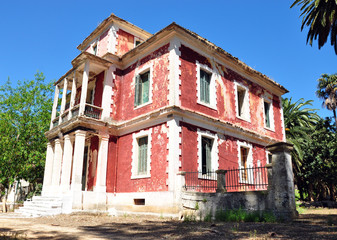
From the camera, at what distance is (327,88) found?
1163 inches

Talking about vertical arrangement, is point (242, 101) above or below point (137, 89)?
above

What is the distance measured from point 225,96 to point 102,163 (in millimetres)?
7759

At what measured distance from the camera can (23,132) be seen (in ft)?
72.2

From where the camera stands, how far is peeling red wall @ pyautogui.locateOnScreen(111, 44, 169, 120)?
13.8 metres

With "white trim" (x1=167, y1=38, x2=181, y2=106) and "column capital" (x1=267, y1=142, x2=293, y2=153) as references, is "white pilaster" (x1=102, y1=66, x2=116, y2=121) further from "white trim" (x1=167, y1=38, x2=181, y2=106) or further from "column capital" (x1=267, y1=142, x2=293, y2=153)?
"column capital" (x1=267, y1=142, x2=293, y2=153)

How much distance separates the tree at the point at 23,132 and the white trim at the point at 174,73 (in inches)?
531

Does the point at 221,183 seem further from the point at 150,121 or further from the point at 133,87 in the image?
the point at 133,87

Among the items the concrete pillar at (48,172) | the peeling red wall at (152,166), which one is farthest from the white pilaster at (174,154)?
the concrete pillar at (48,172)

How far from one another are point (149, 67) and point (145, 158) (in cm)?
485

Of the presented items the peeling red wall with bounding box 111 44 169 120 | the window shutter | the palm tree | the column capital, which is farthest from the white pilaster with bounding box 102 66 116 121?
the palm tree

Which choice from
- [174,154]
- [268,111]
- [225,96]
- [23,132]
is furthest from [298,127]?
[23,132]

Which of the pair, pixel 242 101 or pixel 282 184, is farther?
pixel 242 101

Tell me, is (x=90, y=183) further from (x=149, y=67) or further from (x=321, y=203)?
(x=321, y=203)

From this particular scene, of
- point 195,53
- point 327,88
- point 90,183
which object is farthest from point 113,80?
point 327,88
